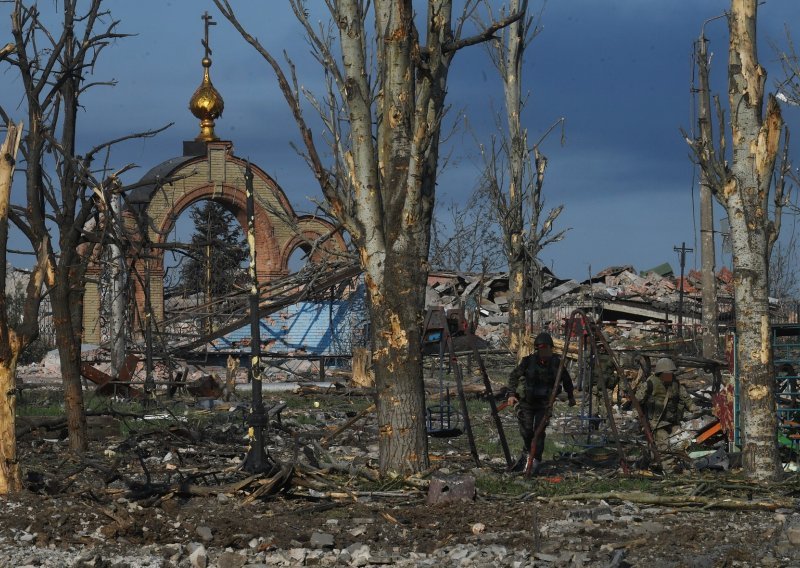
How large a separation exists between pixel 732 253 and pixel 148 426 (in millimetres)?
8818

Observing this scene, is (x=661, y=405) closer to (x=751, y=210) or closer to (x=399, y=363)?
(x=751, y=210)

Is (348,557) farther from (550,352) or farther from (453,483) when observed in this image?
(550,352)

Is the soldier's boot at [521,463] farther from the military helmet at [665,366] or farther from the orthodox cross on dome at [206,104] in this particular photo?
the orthodox cross on dome at [206,104]

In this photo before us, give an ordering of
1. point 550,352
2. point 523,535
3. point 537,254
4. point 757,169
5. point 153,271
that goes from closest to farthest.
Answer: point 523,535
point 757,169
point 550,352
point 537,254
point 153,271

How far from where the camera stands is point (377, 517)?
870cm

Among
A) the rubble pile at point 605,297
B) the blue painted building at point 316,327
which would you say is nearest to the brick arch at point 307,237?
the blue painted building at point 316,327

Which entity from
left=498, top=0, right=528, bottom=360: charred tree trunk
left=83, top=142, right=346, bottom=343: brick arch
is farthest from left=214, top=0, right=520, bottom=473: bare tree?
left=83, top=142, right=346, bottom=343: brick arch

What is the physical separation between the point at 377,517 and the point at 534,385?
3819mm

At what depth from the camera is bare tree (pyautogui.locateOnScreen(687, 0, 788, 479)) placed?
10.4m

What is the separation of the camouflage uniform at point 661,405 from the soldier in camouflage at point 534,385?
5.53ft

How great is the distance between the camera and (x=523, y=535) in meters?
7.96

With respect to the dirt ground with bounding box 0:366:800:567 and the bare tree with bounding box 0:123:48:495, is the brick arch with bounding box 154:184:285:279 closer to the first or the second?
the dirt ground with bounding box 0:366:800:567

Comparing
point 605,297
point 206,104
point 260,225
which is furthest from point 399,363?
point 605,297

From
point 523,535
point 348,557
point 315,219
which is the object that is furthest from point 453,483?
point 315,219
